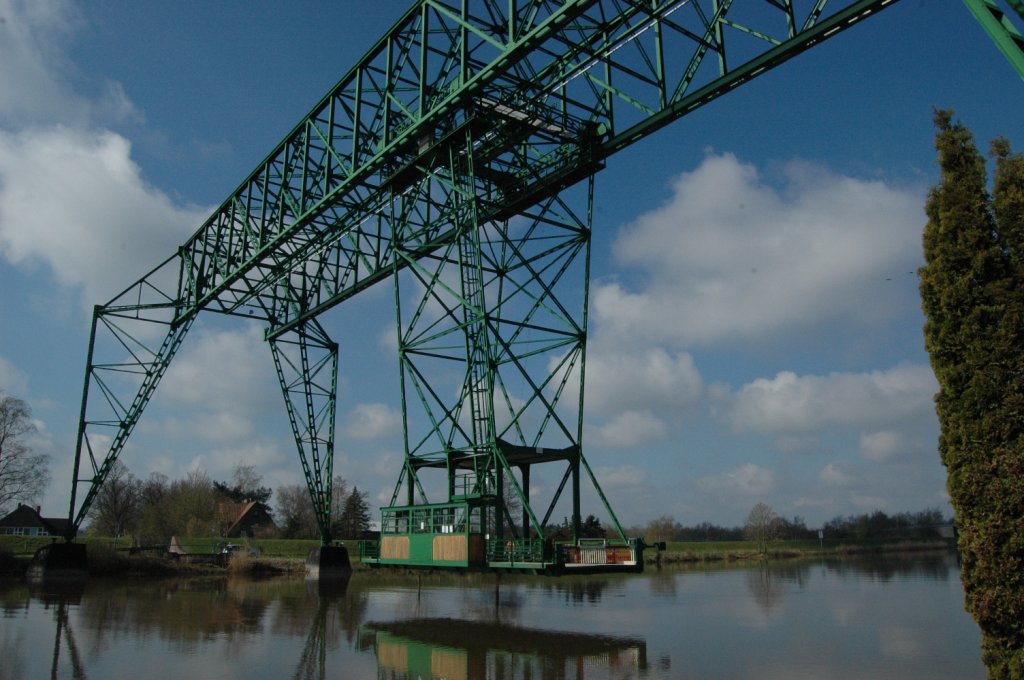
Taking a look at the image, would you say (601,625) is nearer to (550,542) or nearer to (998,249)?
(550,542)

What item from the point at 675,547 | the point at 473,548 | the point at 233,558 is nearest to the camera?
the point at 473,548

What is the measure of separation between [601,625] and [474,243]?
10.4 m

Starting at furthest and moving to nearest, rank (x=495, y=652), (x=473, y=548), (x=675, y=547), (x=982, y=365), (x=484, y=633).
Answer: (x=675, y=547) < (x=473, y=548) < (x=484, y=633) < (x=495, y=652) < (x=982, y=365)

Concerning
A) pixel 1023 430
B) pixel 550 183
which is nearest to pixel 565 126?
pixel 550 183

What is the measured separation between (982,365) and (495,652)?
1023 centimetres

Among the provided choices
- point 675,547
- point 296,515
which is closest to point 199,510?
point 296,515

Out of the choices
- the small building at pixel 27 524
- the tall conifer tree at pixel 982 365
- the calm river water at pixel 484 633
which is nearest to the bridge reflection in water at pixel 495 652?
the calm river water at pixel 484 633

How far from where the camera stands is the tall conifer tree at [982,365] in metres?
9.30

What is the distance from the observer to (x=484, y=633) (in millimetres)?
17875

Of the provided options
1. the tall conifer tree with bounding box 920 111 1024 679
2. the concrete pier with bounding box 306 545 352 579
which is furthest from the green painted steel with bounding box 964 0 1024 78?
the concrete pier with bounding box 306 545 352 579

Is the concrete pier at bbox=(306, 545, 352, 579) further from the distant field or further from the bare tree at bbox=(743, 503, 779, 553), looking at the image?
the bare tree at bbox=(743, 503, 779, 553)

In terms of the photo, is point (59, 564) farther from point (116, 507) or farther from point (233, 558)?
point (116, 507)

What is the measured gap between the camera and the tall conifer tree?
366 inches

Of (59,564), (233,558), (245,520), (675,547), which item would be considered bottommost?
(675,547)
